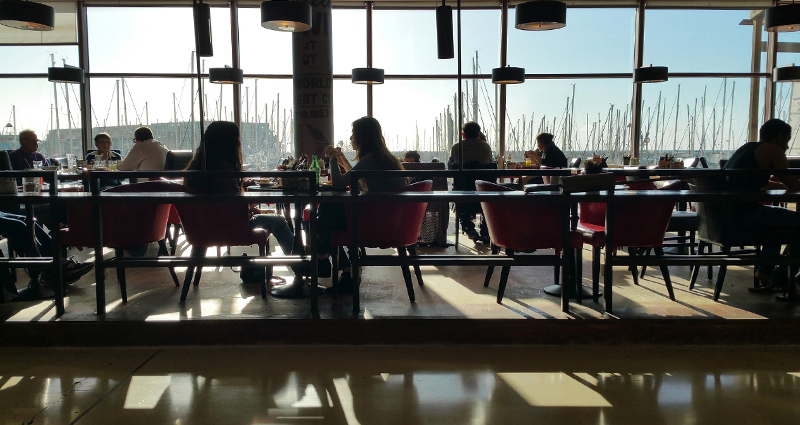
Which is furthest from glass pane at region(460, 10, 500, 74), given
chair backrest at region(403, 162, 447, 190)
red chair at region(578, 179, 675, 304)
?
red chair at region(578, 179, 675, 304)

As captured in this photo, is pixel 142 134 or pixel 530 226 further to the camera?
pixel 142 134

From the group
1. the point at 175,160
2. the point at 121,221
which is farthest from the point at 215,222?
the point at 175,160

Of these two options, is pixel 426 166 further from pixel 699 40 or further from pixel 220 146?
pixel 699 40

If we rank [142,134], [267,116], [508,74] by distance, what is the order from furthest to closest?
1. [267,116]
2. [508,74]
3. [142,134]

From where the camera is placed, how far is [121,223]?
3.38 meters

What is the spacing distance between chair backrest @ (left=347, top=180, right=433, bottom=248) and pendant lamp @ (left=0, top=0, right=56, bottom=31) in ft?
12.0

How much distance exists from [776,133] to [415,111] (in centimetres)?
696

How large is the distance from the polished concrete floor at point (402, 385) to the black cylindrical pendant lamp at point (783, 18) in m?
3.60

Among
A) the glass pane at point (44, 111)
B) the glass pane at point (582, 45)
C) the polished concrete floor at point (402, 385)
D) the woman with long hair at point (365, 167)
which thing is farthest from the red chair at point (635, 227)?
the glass pane at point (44, 111)

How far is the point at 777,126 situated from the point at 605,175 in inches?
59.4

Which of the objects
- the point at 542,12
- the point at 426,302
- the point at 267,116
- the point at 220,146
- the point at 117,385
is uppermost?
the point at 542,12

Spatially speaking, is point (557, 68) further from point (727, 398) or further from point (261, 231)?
point (727, 398)

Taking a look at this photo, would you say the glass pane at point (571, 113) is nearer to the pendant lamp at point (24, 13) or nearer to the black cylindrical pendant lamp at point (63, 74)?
the black cylindrical pendant lamp at point (63, 74)

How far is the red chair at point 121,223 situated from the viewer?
3.35 m
